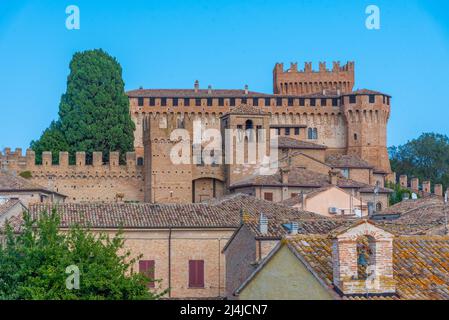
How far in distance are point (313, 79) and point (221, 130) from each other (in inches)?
1102

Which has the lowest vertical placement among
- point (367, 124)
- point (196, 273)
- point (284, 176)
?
point (196, 273)

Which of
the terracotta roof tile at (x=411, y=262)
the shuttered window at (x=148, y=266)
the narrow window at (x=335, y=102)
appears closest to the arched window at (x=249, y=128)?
the narrow window at (x=335, y=102)

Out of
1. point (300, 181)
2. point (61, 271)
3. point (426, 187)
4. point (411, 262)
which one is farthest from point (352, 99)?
point (411, 262)

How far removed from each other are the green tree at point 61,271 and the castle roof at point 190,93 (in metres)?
59.4

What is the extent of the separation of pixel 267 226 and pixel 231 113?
1480 inches

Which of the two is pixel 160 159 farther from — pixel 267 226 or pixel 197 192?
pixel 267 226

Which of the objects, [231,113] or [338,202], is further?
[231,113]

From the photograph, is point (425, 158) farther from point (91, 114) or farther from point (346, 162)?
point (91, 114)

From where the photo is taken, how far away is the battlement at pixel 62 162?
217 feet

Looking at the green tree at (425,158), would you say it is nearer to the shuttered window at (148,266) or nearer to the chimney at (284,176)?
the chimney at (284,176)

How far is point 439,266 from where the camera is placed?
1950 cm

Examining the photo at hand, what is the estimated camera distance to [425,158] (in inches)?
3802

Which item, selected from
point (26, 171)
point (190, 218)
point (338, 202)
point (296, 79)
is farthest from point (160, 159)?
point (296, 79)
